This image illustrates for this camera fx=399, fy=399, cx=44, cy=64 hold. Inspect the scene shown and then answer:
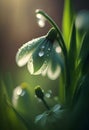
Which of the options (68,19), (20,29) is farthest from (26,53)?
(20,29)

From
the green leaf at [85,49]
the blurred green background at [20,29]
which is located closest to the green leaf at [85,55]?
the green leaf at [85,49]

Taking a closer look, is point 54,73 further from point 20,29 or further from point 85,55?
point 20,29

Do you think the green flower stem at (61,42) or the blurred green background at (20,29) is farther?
the blurred green background at (20,29)

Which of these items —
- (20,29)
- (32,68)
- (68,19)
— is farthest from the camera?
(20,29)

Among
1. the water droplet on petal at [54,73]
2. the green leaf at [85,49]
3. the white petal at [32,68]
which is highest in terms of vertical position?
the white petal at [32,68]

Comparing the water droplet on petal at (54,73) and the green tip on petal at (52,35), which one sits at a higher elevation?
the green tip on petal at (52,35)

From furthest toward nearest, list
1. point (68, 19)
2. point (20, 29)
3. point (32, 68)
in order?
point (20, 29) < point (68, 19) < point (32, 68)

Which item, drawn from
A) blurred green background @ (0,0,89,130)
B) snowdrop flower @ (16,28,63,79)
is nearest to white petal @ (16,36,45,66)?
snowdrop flower @ (16,28,63,79)

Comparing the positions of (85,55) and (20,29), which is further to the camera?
(20,29)

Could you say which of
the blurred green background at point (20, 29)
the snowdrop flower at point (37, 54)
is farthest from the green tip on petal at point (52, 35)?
the blurred green background at point (20, 29)

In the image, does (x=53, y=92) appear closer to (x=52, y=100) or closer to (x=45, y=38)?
(x=52, y=100)

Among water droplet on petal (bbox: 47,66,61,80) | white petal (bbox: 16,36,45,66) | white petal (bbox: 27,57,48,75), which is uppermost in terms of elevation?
white petal (bbox: 16,36,45,66)

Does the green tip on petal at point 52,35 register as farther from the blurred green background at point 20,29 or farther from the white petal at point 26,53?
the blurred green background at point 20,29

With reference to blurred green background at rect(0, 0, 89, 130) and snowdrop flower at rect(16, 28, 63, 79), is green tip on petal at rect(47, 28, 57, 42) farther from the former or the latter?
blurred green background at rect(0, 0, 89, 130)
